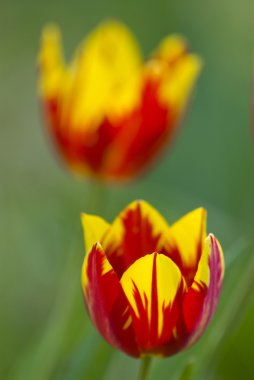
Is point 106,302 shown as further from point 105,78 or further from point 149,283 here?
point 105,78

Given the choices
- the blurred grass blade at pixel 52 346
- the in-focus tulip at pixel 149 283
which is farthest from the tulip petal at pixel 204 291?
the blurred grass blade at pixel 52 346

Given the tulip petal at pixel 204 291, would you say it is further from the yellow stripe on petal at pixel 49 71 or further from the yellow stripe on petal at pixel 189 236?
the yellow stripe on petal at pixel 49 71

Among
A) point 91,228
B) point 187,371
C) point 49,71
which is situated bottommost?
point 187,371

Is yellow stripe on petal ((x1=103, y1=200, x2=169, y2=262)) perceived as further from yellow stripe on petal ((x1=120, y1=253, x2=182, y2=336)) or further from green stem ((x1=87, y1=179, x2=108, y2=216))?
green stem ((x1=87, y1=179, x2=108, y2=216))

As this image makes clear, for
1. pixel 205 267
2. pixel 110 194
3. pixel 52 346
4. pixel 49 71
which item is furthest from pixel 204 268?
pixel 110 194

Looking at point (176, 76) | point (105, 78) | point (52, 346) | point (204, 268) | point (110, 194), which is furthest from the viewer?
point (110, 194)

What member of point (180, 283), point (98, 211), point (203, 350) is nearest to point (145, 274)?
point (180, 283)

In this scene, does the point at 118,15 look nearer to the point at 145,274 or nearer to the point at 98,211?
the point at 98,211

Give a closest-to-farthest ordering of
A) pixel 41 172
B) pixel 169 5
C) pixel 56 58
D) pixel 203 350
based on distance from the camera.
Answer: pixel 203 350 → pixel 56 58 → pixel 41 172 → pixel 169 5
